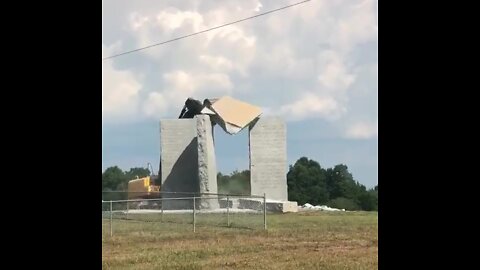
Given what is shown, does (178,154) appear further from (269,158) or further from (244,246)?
(244,246)

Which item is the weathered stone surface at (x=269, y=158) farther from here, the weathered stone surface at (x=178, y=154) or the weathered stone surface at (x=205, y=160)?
the weathered stone surface at (x=178, y=154)

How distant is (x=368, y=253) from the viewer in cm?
792

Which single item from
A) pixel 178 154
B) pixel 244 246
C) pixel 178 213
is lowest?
pixel 244 246

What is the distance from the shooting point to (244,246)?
8609mm

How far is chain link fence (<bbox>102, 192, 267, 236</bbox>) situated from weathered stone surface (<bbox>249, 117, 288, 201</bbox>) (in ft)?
3.99

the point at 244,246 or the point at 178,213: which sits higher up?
the point at 178,213

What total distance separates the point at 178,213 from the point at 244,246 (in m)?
5.29

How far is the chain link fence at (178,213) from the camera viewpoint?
11.0m

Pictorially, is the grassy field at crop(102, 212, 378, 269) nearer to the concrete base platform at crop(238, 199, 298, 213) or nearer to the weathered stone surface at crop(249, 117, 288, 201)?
the concrete base platform at crop(238, 199, 298, 213)

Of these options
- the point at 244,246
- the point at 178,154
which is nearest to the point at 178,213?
the point at 178,154
